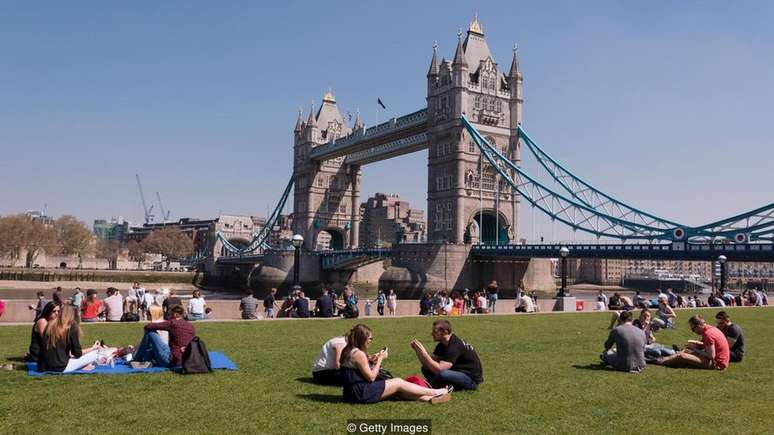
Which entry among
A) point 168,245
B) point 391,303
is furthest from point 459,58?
point 168,245

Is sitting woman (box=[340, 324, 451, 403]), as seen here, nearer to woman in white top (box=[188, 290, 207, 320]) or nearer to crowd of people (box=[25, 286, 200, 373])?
crowd of people (box=[25, 286, 200, 373])

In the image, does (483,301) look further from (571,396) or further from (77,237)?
(77,237)

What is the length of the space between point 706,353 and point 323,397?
6.94 metres

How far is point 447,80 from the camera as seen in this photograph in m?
70.4

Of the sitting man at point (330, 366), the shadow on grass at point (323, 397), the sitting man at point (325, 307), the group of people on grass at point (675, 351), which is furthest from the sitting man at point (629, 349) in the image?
the sitting man at point (325, 307)

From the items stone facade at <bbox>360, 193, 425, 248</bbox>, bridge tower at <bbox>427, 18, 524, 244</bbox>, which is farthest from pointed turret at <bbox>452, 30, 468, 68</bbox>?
stone facade at <bbox>360, 193, 425, 248</bbox>

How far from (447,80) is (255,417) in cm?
6518

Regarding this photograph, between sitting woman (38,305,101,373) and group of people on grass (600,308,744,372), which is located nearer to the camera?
sitting woman (38,305,101,373)

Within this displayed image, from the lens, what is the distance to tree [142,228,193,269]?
13788 cm

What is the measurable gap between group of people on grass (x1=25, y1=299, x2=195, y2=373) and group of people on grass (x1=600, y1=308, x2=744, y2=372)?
6958 mm

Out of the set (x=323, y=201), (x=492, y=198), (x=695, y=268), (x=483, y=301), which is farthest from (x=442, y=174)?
(x=695, y=268)

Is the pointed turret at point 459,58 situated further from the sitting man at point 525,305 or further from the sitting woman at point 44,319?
the sitting woman at point 44,319

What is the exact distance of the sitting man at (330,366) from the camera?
9.66 m

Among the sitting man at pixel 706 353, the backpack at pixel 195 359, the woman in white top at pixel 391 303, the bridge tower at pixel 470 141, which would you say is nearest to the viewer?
the backpack at pixel 195 359
